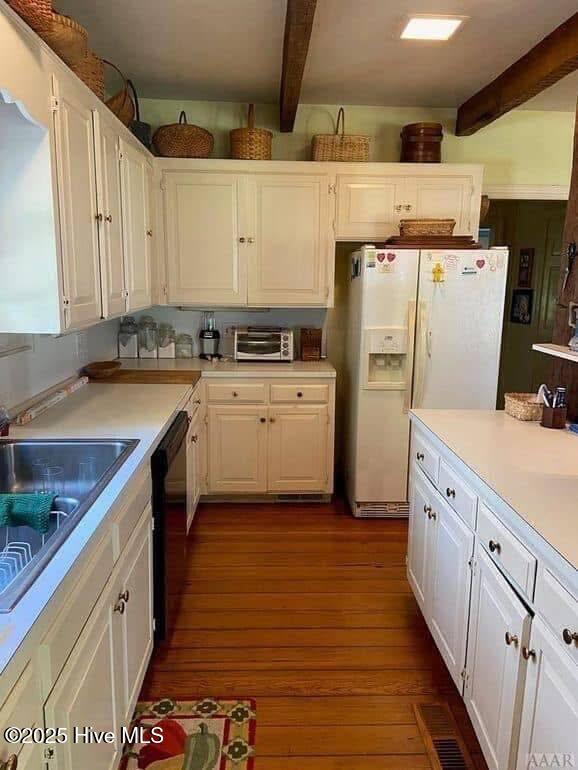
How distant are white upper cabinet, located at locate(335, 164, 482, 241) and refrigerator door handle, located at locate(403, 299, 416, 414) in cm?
59

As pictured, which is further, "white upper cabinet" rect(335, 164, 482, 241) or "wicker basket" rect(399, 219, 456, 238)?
"white upper cabinet" rect(335, 164, 482, 241)

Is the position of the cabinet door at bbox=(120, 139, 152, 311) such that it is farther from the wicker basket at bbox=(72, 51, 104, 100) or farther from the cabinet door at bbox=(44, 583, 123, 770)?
the cabinet door at bbox=(44, 583, 123, 770)

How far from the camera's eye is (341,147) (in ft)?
11.5

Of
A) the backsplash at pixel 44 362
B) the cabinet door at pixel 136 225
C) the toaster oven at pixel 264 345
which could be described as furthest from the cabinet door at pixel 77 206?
the toaster oven at pixel 264 345

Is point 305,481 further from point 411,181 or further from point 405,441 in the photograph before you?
point 411,181

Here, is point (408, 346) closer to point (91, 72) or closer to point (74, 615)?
point (91, 72)

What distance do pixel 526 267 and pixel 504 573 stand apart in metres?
4.24

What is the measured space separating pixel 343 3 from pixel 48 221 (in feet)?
5.15

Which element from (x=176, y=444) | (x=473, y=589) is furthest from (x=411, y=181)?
(x=473, y=589)

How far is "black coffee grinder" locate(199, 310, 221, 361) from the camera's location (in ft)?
12.9

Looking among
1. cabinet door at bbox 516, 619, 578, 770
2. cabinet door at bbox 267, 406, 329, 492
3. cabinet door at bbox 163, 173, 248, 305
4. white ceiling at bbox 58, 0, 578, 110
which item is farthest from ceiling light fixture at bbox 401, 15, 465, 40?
cabinet door at bbox 516, 619, 578, 770

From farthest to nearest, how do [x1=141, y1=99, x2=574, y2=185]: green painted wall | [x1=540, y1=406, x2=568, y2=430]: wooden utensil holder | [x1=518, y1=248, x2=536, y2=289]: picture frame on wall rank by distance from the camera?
[x1=518, y1=248, x2=536, y2=289]: picture frame on wall
[x1=141, y1=99, x2=574, y2=185]: green painted wall
[x1=540, y1=406, x2=568, y2=430]: wooden utensil holder

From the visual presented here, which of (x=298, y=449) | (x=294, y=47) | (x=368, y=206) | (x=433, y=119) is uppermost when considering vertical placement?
(x=433, y=119)

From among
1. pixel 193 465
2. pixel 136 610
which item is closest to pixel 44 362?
pixel 193 465
